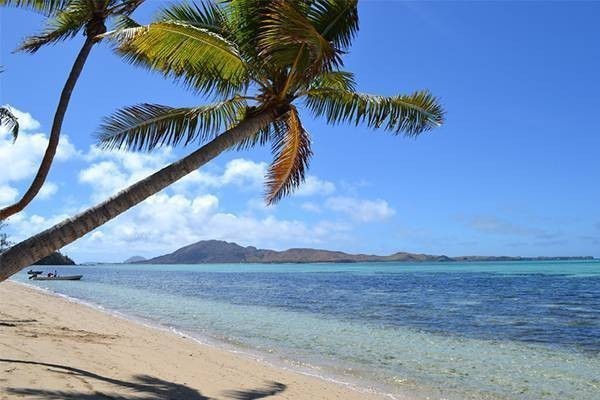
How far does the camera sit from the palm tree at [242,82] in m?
5.59

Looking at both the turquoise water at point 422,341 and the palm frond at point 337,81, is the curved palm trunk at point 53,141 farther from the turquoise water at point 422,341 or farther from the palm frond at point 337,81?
the turquoise water at point 422,341

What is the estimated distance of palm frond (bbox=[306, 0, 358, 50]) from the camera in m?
6.67

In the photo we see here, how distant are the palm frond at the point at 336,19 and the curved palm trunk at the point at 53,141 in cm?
281

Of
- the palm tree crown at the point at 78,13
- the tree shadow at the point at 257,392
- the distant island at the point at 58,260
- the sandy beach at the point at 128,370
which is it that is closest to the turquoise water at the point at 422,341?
the sandy beach at the point at 128,370

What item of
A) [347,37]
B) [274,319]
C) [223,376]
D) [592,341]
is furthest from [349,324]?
[347,37]

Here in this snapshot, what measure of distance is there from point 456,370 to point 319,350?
11.5ft


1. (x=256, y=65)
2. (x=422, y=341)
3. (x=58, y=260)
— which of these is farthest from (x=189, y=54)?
(x=58, y=260)

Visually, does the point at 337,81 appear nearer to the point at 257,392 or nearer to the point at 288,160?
the point at 288,160

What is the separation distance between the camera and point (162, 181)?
17.7 ft

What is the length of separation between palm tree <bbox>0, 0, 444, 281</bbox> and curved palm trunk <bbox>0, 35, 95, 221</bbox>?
52 cm

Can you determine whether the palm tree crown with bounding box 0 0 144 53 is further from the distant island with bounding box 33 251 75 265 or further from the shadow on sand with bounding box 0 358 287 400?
the distant island with bounding box 33 251 75 265

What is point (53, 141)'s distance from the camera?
21.1 ft

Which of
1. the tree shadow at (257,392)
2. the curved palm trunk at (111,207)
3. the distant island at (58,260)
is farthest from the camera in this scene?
the distant island at (58,260)

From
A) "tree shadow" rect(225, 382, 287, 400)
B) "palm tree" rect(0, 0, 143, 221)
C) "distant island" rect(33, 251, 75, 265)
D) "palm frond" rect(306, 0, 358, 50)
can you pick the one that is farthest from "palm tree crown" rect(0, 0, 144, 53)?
"distant island" rect(33, 251, 75, 265)
